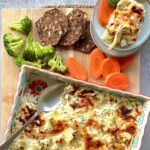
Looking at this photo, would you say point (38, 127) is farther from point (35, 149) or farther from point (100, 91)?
point (100, 91)

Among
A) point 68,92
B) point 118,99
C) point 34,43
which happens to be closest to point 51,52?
point 34,43

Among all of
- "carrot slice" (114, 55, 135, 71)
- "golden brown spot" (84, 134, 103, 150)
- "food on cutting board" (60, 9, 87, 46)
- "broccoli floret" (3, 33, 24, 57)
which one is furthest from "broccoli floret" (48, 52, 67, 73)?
"golden brown spot" (84, 134, 103, 150)

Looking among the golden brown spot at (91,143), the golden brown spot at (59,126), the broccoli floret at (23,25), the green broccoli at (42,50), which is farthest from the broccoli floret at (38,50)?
the golden brown spot at (91,143)

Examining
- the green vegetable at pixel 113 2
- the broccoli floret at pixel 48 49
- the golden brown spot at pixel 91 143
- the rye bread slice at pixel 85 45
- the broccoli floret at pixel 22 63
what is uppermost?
the green vegetable at pixel 113 2

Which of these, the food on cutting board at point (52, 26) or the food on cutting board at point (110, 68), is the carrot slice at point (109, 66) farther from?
the food on cutting board at point (52, 26)

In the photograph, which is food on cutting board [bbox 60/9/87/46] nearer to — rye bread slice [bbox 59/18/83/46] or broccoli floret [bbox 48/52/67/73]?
rye bread slice [bbox 59/18/83/46]
